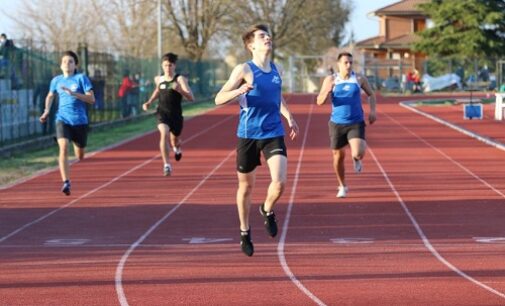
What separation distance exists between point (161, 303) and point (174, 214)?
5.76m

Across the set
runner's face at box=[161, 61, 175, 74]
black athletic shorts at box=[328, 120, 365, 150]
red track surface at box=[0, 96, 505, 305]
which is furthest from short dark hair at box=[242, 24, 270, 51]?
runner's face at box=[161, 61, 175, 74]

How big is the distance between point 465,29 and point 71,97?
54.7 m

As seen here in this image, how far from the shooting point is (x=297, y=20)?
253 feet

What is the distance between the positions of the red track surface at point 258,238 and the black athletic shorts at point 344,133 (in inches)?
30.4

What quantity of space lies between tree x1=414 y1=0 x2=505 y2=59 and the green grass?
30.7m

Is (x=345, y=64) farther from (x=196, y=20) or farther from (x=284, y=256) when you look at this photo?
(x=196, y=20)

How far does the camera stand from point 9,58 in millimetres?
26062

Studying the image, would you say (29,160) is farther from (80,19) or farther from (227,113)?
(80,19)

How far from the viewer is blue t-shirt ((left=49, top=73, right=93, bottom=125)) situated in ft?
51.7

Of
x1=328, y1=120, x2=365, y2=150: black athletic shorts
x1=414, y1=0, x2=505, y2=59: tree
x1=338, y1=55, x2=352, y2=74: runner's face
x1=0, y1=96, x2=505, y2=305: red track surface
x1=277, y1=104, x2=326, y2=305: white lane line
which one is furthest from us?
x1=414, y1=0, x2=505, y2=59: tree

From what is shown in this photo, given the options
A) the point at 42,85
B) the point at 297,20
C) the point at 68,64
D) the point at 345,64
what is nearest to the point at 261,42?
the point at 345,64

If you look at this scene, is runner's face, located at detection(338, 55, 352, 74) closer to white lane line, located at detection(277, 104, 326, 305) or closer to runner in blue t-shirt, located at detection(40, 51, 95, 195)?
white lane line, located at detection(277, 104, 326, 305)

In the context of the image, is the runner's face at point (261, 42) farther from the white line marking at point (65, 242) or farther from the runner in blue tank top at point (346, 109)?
the runner in blue tank top at point (346, 109)

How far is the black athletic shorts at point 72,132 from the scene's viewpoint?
51.9 ft
